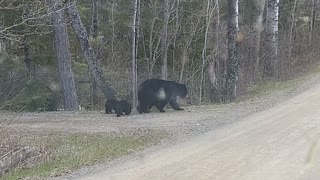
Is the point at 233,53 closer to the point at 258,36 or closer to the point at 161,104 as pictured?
the point at 161,104

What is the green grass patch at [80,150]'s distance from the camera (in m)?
8.91

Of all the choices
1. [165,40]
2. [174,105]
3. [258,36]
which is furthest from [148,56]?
[174,105]

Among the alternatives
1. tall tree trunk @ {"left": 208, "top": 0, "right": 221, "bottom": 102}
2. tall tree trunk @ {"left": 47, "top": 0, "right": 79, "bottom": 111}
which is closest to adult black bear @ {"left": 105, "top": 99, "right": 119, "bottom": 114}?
tall tree trunk @ {"left": 47, "top": 0, "right": 79, "bottom": 111}

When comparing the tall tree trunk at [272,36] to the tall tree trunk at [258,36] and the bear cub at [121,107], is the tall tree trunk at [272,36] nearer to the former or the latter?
the tall tree trunk at [258,36]

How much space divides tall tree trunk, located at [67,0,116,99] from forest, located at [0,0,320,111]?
7.59 feet

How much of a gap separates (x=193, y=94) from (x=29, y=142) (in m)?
14.3

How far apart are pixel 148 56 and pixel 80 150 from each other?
638 inches

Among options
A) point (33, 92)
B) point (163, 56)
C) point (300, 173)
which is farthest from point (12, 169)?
point (163, 56)

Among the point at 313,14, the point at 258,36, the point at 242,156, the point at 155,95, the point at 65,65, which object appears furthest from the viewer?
the point at 313,14

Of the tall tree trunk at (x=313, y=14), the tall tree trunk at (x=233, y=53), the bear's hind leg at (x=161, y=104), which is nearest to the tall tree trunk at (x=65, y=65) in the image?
the bear's hind leg at (x=161, y=104)

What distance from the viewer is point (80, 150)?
34.3 ft

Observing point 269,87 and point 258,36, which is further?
point 258,36

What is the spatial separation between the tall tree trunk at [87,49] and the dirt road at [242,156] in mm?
7670

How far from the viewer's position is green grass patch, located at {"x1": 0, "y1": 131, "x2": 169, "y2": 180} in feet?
29.2
